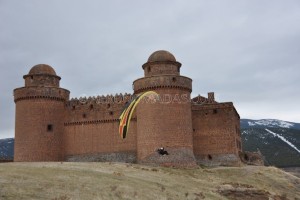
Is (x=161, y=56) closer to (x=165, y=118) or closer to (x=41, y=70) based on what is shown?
(x=165, y=118)

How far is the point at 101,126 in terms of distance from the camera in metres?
51.6

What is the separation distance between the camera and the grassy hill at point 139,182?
87.4 ft

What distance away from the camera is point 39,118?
51.0m

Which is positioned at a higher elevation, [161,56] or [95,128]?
[161,56]

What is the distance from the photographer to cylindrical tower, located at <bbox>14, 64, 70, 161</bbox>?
166ft

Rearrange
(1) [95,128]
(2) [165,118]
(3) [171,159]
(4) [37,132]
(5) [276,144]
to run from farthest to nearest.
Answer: (5) [276,144]
(1) [95,128]
(4) [37,132]
(2) [165,118]
(3) [171,159]

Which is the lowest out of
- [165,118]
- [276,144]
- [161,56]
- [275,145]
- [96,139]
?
[96,139]

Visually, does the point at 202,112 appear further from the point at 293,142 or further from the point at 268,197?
the point at 293,142

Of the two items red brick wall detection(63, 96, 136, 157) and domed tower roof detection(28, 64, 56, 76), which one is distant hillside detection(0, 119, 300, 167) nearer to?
domed tower roof detection(28, 64, 56, 76)

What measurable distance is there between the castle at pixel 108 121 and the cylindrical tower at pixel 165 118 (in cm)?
10

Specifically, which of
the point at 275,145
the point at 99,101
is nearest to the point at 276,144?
the point at 275,145

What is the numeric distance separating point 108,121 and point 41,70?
9.75 m

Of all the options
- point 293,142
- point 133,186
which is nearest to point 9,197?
point 133,186

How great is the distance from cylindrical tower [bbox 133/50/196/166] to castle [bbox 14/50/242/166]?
0.10m
